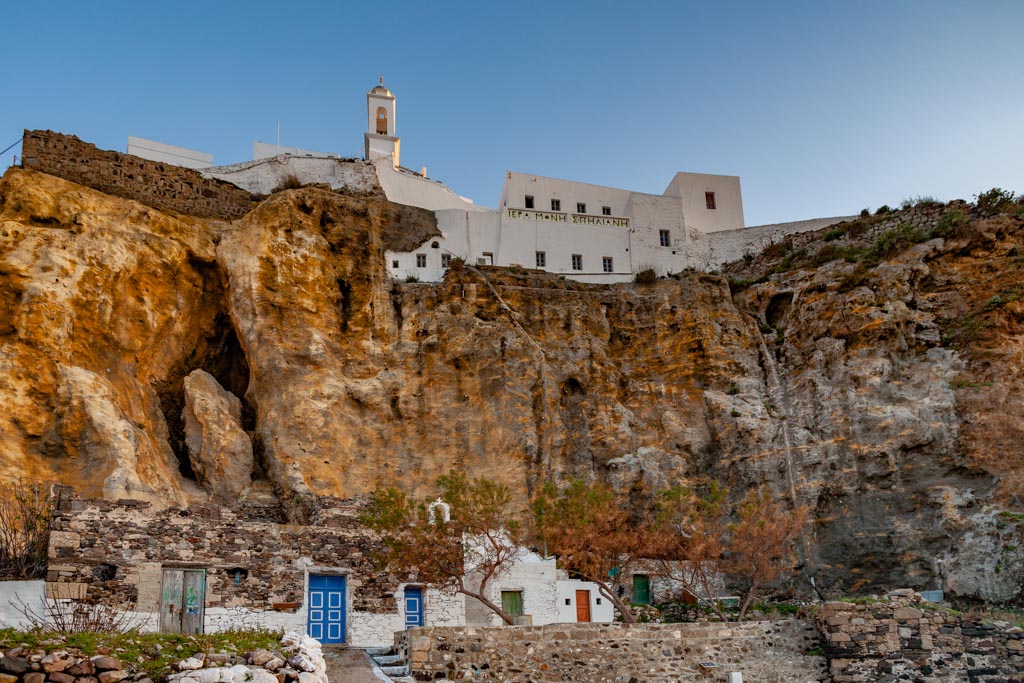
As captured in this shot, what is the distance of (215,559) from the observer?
736 inches

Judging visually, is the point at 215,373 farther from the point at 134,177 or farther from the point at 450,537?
the point at 450,537

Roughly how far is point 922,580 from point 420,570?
1384 cm

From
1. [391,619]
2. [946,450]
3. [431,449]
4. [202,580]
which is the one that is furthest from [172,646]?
[946,450]

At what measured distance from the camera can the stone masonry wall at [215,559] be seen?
17250 mm

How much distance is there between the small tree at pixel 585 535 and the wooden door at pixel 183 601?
7.45 meters

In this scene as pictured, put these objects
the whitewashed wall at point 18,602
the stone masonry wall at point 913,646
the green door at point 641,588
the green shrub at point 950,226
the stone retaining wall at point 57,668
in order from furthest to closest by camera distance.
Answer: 1. the green shrub at point 950,226
2. the green door at point 641,588
3. the stone masonry wall at point 913,646
4. the whitewashed wall at point 18,602
5. the stone retaining wall at point 57,668

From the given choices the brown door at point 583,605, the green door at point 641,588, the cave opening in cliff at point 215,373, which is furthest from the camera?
the cave opening in cliff at point 215,373

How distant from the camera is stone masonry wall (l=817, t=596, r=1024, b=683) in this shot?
18812mm

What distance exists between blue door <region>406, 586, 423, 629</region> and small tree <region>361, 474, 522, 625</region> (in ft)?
1.94

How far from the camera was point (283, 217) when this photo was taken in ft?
101

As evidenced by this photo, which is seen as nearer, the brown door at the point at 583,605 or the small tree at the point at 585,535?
the small tree at the point at 585,535

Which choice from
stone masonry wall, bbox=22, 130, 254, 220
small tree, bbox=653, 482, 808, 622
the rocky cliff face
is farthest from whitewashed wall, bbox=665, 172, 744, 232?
stone masonry wall, bbox=22, 130, 254, 220

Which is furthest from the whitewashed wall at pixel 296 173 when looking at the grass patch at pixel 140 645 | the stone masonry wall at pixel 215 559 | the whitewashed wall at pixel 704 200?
the grass patch at pixel 140 645

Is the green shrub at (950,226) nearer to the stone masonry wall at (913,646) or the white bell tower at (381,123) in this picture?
the stone masonry wall at (913,646)
